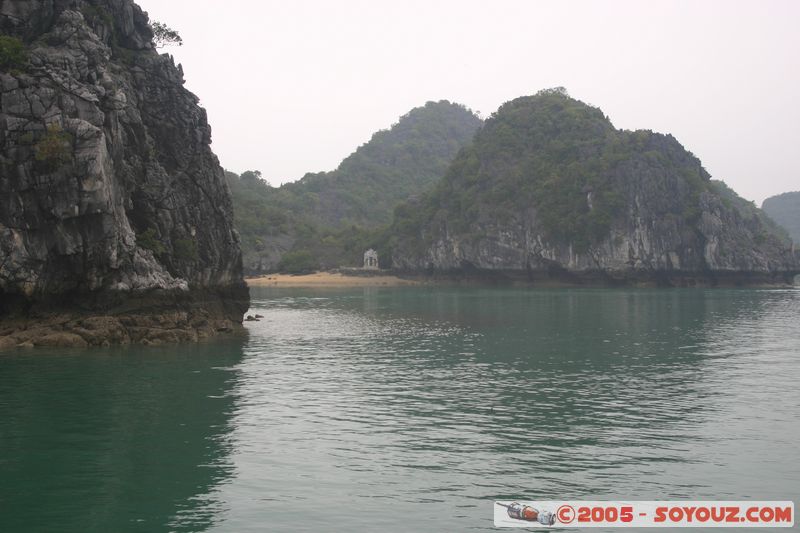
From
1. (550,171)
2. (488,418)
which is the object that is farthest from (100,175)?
(550,171)

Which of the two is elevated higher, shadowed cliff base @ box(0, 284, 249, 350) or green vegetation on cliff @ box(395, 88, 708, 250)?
green vegetation on cliff @ box(395, 88, 708, 250)

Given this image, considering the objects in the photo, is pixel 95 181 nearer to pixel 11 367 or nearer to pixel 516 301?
pixel 11 367

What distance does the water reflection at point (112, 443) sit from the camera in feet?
57.8

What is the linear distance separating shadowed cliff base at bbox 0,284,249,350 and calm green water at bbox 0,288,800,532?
8.34 feet

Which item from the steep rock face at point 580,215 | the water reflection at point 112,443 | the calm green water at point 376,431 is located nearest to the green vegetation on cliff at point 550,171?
the steep rock face at point 580,215

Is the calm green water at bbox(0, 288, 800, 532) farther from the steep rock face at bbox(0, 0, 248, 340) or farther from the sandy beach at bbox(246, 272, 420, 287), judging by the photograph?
the sandy beach at bbox(246, 272, 420, 287)


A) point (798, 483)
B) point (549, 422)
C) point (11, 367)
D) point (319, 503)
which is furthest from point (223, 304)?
point (798, 483)

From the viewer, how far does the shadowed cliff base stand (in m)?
44.2

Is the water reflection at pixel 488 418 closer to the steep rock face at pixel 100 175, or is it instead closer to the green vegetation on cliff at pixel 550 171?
the steep rock face at pixel 100 175

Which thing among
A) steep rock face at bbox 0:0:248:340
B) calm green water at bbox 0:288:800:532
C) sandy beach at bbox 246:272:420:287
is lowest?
calm green water at bbox 0:288:800:532

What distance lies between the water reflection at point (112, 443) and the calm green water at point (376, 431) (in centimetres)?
8

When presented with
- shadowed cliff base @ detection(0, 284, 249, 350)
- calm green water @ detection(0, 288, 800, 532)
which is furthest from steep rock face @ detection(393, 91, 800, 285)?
shadowed cliff base @ detection(0, 284, 249, 350)

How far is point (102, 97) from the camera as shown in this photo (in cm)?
4625

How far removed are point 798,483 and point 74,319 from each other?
40589 mm
